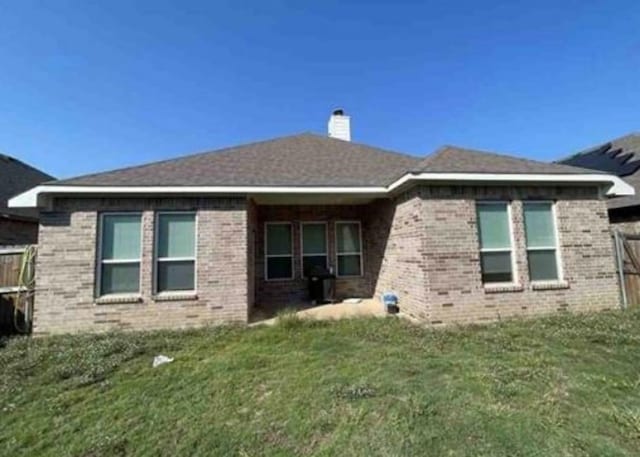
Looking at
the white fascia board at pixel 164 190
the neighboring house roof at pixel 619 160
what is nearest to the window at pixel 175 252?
the white fascia board at pixel 164 190

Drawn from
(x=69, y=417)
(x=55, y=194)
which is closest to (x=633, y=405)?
(x=69, y=417)

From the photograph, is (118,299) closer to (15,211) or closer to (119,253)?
(119,253)

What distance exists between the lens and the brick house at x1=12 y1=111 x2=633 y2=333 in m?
7.28

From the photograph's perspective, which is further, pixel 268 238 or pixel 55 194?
pixel 268 238

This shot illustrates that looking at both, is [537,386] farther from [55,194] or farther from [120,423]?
[55,194]

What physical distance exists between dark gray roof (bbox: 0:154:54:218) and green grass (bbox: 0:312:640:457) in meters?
7.42

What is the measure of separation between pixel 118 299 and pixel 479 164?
821 centimetres

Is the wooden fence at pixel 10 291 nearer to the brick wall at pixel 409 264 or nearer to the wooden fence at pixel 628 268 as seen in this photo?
the brick wall at pixel 409 264

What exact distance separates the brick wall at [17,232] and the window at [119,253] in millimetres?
6144

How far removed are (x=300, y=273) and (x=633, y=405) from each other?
7.89m

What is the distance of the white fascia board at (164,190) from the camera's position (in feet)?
23.5

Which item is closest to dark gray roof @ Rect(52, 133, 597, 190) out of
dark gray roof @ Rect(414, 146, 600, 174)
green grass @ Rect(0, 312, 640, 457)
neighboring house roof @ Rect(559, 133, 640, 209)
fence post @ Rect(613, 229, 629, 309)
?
dark gray roof @ Rect(414, 146, 600, 174)

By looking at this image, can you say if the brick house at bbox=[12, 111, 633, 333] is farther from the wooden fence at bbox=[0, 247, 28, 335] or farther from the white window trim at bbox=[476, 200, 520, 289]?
the wooden fence at bbox=[0, 247, 28, 335]

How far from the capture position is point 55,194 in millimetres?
7305
